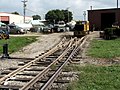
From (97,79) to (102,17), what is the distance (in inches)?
2514

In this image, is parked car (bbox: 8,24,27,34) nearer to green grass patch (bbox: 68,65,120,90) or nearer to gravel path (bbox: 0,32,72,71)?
gravel path (bbox: 0,32,72,71)

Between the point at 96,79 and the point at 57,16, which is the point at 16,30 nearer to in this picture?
the point at 96,79

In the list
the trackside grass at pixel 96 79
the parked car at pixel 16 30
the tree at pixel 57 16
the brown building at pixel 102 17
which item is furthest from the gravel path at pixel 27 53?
the tree at pixel 57 16

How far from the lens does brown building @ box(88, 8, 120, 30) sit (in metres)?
72.0

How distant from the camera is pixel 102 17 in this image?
74375 millimetres

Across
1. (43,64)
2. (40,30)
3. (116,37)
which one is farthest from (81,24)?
(43,64)

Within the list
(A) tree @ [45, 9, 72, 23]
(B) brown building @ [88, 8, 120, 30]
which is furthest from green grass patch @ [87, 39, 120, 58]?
(A) tree @ [45, 9, 72, 23]

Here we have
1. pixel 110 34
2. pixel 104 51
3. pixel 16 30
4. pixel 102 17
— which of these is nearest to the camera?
pixel 104 51

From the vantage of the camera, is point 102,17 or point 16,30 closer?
point 16,30

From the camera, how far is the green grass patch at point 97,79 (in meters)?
10.1

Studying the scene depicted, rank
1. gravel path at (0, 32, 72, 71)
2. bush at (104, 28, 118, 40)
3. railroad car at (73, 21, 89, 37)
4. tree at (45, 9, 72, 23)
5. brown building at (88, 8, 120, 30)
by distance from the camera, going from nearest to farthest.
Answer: gravel path at (0, 32, 72, 71) → bush at (104, 28, 118, 40) → railroad car at (73, 21, 89, 37) → brown building at (88, 8, 120, 30) → tree at (45, 9, 72, 23)

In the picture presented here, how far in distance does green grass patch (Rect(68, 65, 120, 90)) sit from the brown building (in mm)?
58007

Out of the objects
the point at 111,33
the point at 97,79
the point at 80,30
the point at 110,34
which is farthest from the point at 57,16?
the point at 97,79

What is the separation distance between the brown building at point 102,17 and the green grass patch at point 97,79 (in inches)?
2284
